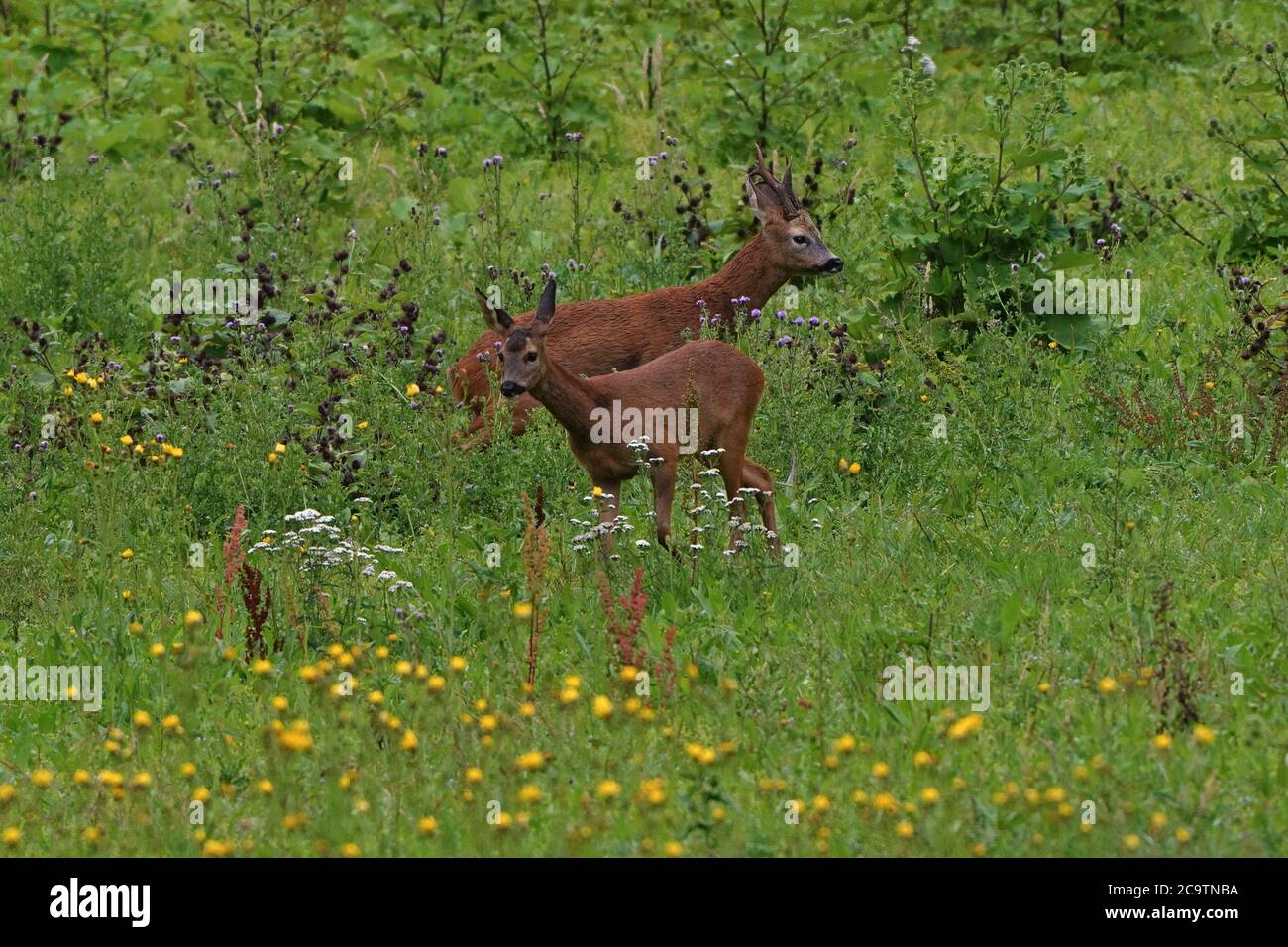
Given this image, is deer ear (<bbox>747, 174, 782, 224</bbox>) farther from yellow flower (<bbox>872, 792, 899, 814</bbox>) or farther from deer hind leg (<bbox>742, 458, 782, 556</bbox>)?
yellow flower (<bbox>872, 792, 899, 814</bbox>)

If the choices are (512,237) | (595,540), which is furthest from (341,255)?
(595,540)

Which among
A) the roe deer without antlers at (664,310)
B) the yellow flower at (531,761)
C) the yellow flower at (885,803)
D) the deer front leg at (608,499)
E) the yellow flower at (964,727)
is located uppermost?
the roe deer without antlers at (664,310)

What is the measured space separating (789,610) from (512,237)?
540cm

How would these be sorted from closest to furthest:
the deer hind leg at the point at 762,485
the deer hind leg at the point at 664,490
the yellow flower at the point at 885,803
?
A: 1. the yellow flower at the point at 885,803
2. the deer hind leg at the point at 664,490
3. the deer hind leg at the point at 762,485

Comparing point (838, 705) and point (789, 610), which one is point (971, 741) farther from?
point (789, 610)

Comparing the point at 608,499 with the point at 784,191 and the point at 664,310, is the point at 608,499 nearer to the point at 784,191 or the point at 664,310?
the point at 664,310

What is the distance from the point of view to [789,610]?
7.32 metres

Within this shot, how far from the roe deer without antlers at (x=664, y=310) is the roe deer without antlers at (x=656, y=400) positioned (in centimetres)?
52

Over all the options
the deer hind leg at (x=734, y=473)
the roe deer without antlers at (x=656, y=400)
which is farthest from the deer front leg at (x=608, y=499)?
the deer hind leg at (x=734, y=473)

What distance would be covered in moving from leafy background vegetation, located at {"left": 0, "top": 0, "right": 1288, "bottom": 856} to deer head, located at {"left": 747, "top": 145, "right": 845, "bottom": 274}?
0.39 m

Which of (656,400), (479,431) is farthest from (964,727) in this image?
(479,431)

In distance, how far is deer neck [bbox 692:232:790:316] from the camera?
34.9 feet

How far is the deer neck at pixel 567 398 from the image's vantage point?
8180 millimetres

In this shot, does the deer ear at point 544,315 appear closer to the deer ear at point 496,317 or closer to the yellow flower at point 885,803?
the deer ear at point 496,317
